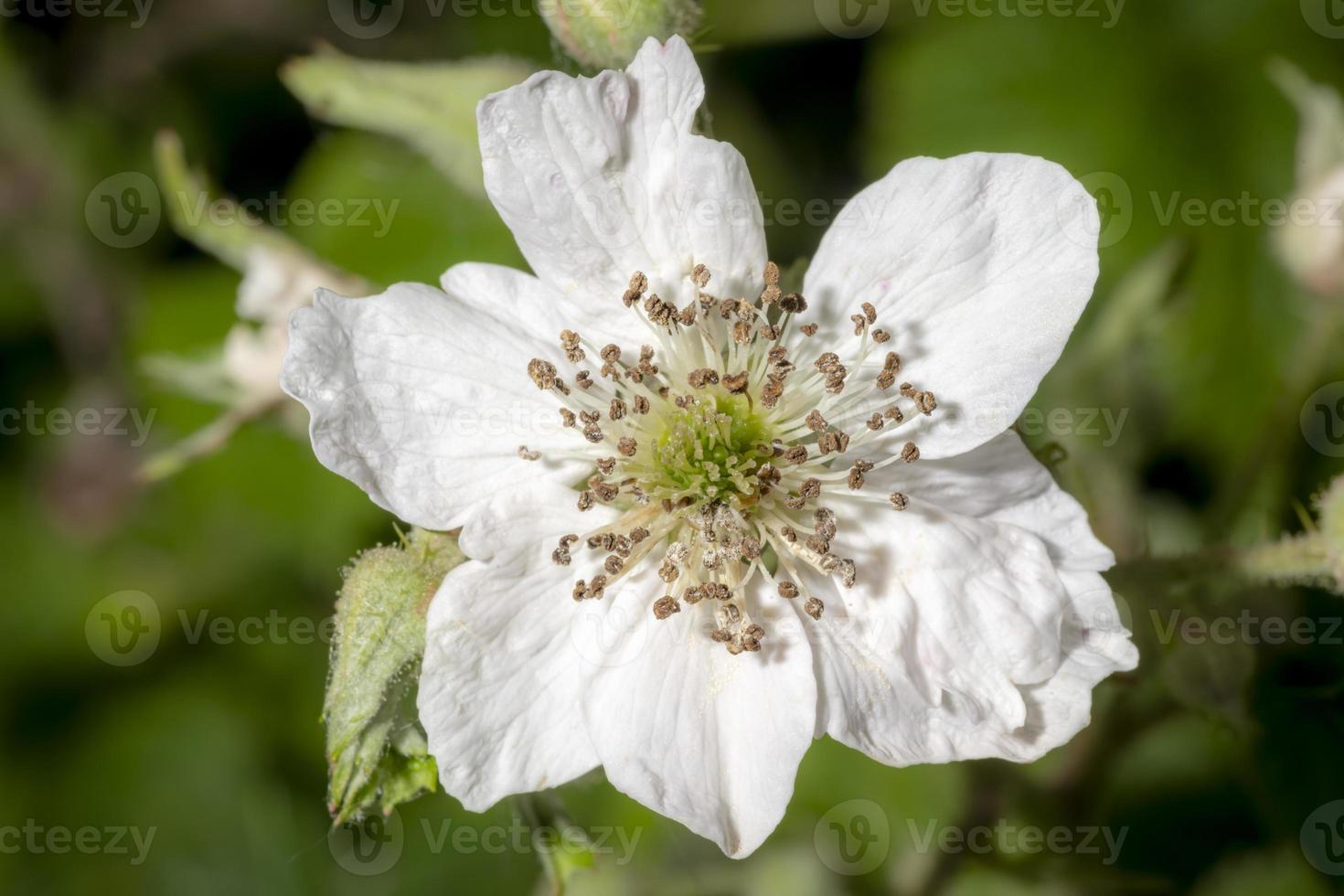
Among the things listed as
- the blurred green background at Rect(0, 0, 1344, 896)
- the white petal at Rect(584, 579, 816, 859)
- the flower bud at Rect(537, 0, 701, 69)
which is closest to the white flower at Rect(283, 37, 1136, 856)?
the white petal at Rect(584, 579, 816, 859)

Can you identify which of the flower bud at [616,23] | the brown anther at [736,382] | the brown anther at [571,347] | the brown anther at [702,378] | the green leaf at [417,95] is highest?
the flower bud at [616,23]

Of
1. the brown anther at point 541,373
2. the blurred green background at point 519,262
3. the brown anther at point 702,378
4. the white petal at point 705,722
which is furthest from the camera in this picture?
the blurred green background at point 519,262

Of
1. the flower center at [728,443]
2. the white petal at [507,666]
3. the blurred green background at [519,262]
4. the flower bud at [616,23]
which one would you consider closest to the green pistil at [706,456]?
the flower center at [728,443]

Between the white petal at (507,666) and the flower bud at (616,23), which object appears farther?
the flower bud at (616,23)

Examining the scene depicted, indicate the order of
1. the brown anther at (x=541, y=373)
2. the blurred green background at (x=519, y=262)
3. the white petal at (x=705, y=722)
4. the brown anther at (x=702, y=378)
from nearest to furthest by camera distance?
the white petal at (x=705, y=722) < the brown anther at (x=541, y=373) < the brown anther at (x=702, y=378) < the blurred green background at (x=519, y=262)

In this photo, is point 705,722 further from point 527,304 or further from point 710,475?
point 527,304

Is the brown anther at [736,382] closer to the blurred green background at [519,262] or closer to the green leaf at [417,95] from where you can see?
the green leaf at [417,95]

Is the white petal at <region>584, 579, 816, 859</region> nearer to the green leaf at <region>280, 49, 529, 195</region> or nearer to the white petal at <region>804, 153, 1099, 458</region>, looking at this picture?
the white petal at <region>804, 153, 1099, 458</region>

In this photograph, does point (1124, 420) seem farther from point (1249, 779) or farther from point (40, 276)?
point (40, 276)
